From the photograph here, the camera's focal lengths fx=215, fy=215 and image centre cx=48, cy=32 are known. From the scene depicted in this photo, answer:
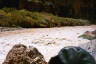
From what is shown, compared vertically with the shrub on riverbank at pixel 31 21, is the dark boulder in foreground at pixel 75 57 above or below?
above

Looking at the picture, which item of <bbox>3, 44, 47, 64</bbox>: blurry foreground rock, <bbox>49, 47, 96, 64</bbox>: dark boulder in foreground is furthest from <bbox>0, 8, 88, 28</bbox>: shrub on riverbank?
<bbox>49, 47, 96, 64</bbox>: dark boulder in foreground

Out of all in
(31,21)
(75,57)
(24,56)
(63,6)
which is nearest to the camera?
(75,57)

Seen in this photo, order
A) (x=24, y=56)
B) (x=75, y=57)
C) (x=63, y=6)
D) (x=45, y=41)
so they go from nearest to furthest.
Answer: (x=75, y=57) < (x=24, y=56) < (x=45, y=41) < (x=63, y=6)

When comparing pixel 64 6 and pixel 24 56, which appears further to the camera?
pixel 64 6

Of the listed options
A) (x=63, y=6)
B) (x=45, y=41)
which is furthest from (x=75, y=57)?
(x=63, y=6)

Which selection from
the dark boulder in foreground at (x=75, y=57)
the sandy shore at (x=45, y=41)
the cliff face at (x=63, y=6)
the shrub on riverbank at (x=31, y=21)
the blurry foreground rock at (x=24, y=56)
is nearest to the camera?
the dark boulder in foreground at (x=75, y=57)

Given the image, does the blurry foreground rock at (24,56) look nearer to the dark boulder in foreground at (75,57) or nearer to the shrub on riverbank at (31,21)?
the dark boulder in foreground at (75,57)

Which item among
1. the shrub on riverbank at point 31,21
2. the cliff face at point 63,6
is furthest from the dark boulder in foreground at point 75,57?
→ the cliff face at point 63,6

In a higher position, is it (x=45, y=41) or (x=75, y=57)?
(x=75, y=57)

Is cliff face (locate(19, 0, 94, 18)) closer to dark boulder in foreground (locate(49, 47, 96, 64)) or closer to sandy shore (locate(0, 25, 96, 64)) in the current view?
sandy shore (locate(0, 25, 96, 64))

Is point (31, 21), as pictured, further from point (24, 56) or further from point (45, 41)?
point (24, 56)

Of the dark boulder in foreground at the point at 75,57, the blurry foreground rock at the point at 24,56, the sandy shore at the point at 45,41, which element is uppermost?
the dark boulder in foreground at the point at 75,57

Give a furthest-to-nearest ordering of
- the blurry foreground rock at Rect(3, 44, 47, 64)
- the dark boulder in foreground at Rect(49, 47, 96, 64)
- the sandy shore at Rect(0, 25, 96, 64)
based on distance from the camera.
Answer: the sandy shore at Rect(0, 25, 96, 64), the blurry foreground rock at Rect(3, 44, 47, 64), the dark boulder in foreground at Rect(49, 47, 96, 64)

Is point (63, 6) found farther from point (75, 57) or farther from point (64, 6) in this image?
point (75, 57)
